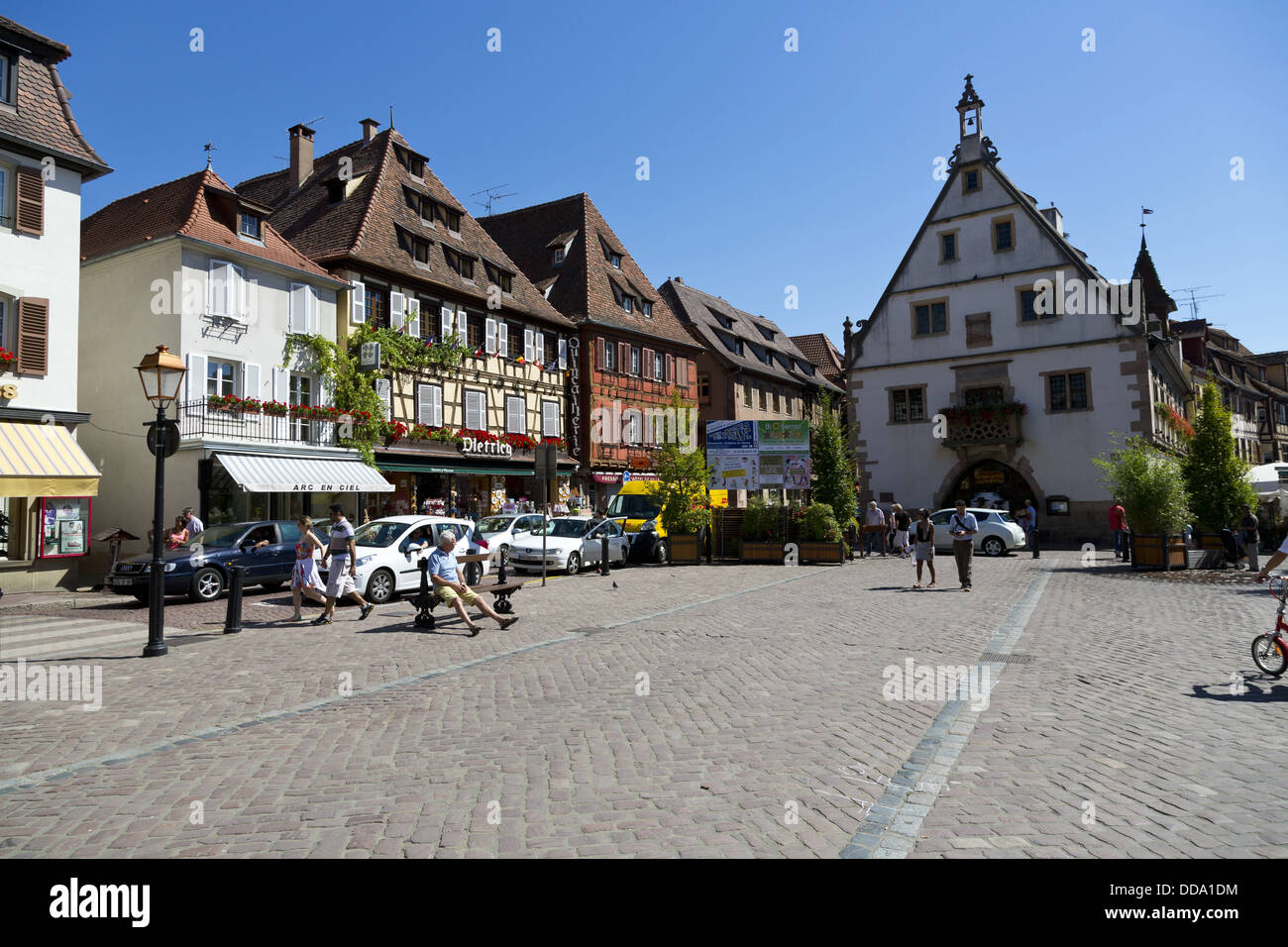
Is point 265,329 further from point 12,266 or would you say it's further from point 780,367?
point 780,367

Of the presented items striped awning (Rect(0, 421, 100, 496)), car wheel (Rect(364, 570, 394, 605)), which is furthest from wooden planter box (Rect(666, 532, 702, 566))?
striped awning (Rect(0, 421, 100, 496))

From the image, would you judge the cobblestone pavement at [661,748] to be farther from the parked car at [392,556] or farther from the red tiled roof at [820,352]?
the red tiled roof at [820,352]

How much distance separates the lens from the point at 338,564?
13.7 m

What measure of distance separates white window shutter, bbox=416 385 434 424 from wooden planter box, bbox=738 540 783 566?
13012 mm

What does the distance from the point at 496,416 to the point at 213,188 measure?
13028 millimetres

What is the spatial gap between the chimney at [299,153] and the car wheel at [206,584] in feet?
77.2

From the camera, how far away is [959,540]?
17.3 m

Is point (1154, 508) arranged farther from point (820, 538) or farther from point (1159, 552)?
point (820, 538)

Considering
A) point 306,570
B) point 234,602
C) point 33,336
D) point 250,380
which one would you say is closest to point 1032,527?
point 306,570

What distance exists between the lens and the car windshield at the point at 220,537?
17.7 metres

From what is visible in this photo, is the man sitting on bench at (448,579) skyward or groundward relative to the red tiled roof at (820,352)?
groundward

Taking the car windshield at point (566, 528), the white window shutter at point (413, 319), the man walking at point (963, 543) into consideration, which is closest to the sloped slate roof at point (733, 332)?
the white window shutter at point (413, 319)

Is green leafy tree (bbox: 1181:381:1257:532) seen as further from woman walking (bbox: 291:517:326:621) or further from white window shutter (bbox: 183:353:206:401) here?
white window shutter (bbox: 183:353:206:401)
